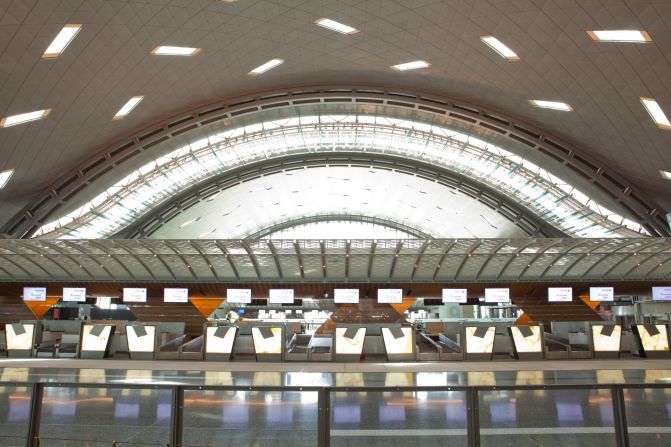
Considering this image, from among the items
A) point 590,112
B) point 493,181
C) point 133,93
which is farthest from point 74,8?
point 493,181

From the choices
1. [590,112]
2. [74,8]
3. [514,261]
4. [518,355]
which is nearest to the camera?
[74,8]

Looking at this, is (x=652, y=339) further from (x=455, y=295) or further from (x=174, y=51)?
(x=174, y=51)

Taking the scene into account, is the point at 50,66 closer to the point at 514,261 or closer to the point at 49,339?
the point at 49,339

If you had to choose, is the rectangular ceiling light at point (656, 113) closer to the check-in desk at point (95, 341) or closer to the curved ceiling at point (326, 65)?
the curved ceiling at point (326, 65)

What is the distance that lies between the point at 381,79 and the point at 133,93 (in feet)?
54.4

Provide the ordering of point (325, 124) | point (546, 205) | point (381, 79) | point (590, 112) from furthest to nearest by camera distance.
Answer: point (546, 205) < point (325, 124) < point (381, 79) < point (590, 112)

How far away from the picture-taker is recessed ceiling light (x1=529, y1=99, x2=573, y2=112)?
28.8m

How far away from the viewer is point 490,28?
75.2ft

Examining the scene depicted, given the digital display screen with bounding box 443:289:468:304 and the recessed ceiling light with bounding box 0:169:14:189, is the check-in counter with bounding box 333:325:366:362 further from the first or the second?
the recessed ceiling light with bounding box 0:169:14:189

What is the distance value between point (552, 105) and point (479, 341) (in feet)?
56.0

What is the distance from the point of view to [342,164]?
158ft

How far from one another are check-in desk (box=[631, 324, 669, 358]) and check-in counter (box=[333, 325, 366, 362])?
39.2 feet

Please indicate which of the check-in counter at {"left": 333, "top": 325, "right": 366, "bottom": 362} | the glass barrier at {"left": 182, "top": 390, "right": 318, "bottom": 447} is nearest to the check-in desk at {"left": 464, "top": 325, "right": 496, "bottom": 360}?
the check-in counter at {"left": 333, "top": 325, "right": 366, "bottom": 362}

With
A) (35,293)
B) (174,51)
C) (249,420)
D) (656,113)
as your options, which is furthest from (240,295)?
(249,420)
